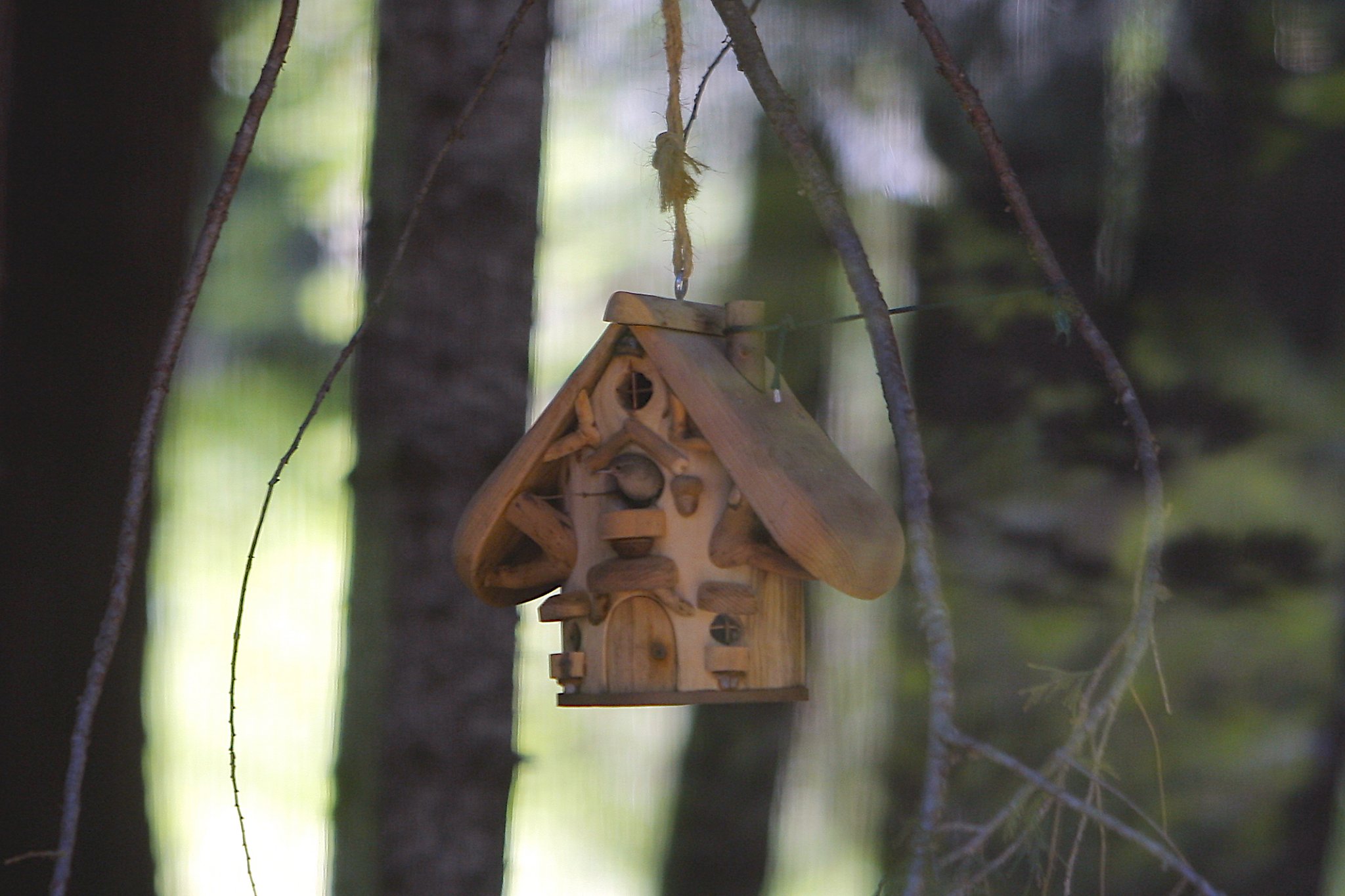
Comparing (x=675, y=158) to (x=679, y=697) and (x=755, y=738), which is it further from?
(x=755, y=738)

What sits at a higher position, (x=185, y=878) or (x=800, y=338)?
(x=800, y=338)

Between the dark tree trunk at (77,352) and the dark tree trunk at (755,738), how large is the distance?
79 centimetres

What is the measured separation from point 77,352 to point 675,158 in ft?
3.64

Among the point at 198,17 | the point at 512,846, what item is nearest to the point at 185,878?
the point at 512,846

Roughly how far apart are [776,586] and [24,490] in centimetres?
122

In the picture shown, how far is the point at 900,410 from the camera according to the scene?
0.92 m

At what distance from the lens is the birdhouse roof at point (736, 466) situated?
1.04m

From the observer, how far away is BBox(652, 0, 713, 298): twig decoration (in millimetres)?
1199

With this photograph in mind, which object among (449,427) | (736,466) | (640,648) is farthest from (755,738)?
(736,466)

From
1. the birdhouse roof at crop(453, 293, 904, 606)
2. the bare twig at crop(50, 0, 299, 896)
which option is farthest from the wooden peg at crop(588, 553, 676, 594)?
the bare twig at crop(50, 0, 299, 896)

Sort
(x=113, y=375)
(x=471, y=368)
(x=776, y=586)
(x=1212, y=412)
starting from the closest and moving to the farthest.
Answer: (x=776, y=586)
(x=471, y=368)
(x=1212, y=412)
(x=113, y=375)

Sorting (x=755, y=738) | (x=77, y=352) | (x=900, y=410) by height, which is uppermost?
(x=77, y=352)

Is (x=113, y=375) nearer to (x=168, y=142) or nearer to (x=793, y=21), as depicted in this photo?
(x=168, y=142)

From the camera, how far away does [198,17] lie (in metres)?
1.95
